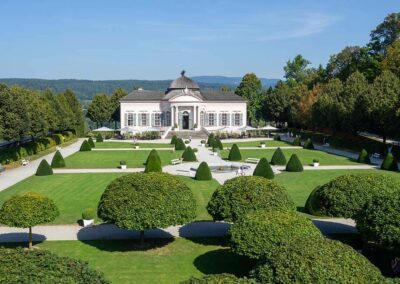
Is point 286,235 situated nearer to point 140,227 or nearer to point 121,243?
point 140,227

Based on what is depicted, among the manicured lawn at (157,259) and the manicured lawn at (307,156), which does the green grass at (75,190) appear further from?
the manicured lawn at (307,156)

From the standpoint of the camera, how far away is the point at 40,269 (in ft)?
26.7

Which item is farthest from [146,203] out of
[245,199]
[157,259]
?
[245,199]

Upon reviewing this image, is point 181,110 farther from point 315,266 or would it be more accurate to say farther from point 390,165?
point 315,266

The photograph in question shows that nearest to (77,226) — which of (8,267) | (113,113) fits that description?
(8,267)

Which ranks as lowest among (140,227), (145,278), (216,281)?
(145,278)

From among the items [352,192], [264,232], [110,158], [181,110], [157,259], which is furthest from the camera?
[181,110]

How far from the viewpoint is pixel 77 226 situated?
A: 1997cm

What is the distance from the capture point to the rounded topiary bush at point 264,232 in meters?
13.7

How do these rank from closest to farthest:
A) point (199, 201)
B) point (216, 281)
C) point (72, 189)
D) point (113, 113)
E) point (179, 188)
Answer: point (216, 281)
point (179, 188)
point (199, 201)
point (72, 189)
point (113, 113)

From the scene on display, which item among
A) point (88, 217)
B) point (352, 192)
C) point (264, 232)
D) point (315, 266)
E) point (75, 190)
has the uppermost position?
point (352, 192)

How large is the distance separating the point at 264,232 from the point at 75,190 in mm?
16882

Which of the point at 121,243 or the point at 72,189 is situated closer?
the point at 121,243

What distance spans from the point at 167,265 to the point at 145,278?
1.29 m
